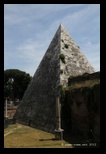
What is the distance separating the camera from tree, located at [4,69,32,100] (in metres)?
44.8

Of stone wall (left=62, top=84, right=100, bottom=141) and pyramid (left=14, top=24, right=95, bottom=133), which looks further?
pyramid (left=14, top=24, right=95, bottom=133)

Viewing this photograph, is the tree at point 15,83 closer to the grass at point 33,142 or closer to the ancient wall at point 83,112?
the ancient wall at point 83,112

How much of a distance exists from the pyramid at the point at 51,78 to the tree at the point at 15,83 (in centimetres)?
2482

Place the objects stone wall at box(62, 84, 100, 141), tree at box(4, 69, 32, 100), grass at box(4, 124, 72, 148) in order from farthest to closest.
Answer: tree at box(4, 69, 32, 100), stone wall at box(62, 84, 100, 141), grass at box(4, 124, 72, 148)

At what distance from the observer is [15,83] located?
46500 mm

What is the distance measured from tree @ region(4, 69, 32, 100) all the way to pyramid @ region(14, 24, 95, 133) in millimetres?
24823

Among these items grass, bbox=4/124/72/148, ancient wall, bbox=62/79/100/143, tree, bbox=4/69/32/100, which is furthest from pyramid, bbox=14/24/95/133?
tree, bbox=4/69/32/100

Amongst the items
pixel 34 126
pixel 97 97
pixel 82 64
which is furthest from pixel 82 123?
pixel 82 64

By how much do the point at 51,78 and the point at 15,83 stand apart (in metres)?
30.2

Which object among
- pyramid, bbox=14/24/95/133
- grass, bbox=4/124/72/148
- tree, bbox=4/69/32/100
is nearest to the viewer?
grass, bbox=4/124/72/148

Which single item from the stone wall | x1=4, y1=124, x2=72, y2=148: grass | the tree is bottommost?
x1=4, y1=124, x2=72, y2=148: grass

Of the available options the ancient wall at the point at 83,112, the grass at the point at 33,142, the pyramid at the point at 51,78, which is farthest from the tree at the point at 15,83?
the grass at the point at 33,142

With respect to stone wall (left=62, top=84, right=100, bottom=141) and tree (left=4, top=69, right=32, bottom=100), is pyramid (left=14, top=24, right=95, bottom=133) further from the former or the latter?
tree (left=4, top=69, right=32, bottom=100)
